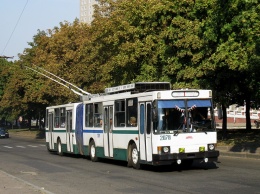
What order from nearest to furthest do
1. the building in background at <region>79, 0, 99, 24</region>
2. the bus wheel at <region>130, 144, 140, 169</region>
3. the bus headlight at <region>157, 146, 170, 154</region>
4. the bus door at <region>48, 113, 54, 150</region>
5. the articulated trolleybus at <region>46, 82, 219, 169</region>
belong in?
the bus headlight at <region>157, 146, 170, 154</region> → the articulated trolleybus at <region>46, 82, 219, 169</region> → the bus wheel at <region>130, 144, 140, 169</region> → the bus door at <region>48, 113, 54, 150</region> → the building in background at <region>79, 0, 99, 24</region>

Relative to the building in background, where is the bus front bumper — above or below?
below

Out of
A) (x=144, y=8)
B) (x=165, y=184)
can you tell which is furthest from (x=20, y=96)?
(x=165, y=184)

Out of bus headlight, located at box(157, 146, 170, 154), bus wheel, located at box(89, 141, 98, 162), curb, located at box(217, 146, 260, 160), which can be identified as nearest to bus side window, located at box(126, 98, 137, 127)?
bus headlight, located at box(157, 146, 170, 154)

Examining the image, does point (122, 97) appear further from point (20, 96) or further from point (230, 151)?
point (20, 96)

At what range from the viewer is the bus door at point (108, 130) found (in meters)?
20.3

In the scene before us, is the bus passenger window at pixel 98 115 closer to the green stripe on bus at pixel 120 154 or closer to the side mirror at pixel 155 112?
the green stripe on bus at pixel 120 154

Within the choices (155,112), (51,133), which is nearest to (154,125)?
(155,112)

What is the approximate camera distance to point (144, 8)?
103 ft

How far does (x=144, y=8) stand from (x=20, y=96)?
37.3 meters

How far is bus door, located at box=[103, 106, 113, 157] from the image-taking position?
20.3 metres

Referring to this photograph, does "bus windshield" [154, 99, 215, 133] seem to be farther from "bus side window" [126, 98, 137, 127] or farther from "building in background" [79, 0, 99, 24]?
"building in background" [79, 0, 99, 24]

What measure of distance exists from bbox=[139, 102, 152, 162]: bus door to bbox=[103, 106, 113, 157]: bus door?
3.04 m

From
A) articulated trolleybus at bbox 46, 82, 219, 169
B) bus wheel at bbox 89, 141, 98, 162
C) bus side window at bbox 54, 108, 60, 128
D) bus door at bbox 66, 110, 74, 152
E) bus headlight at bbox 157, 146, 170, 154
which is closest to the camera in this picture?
bus headlight at bbox 157, 146, 170, 154

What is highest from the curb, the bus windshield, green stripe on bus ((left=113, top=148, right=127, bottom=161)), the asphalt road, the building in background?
the building in background
